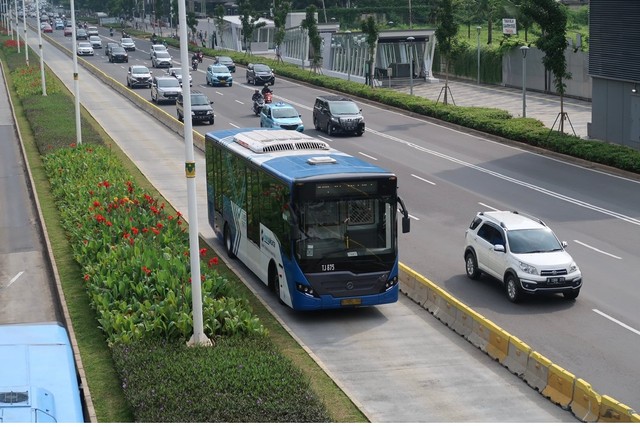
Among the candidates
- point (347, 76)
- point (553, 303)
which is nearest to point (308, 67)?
point (347, 76)

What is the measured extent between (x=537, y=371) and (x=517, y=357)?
0.80 meters

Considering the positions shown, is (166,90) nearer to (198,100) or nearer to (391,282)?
(198,100)

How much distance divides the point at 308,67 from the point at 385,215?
71.3 meters

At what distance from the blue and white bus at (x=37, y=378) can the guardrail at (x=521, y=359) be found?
7.48 meters

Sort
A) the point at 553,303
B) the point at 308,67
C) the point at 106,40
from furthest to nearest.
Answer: the point at 106,40 < the point at 308,67 < the point at 553,303

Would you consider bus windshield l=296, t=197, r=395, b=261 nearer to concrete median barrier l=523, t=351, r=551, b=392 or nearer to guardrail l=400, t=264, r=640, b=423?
guardrail l=400, t=264, r=640, b=423

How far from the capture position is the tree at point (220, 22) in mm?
116844

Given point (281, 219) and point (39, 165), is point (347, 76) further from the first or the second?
point (281, 219)

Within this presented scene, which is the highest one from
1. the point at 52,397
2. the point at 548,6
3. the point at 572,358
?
the point at 548,6

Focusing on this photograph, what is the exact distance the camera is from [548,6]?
1774 inches

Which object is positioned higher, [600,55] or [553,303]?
[600,55]

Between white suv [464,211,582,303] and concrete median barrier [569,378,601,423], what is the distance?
6.03m

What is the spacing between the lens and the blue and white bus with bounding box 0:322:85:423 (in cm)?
1098

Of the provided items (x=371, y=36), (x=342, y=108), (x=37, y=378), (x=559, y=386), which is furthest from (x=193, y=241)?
(x=371, y=36)
